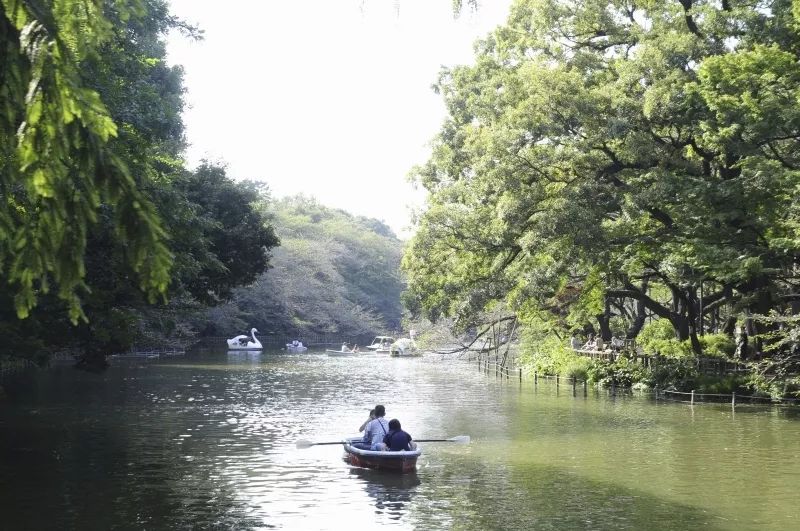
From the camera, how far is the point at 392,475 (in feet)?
59.5

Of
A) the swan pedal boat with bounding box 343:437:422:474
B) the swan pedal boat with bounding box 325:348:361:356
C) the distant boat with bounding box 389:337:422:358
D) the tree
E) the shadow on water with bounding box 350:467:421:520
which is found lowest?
the shadow on water with bounding box 350:467:421:520

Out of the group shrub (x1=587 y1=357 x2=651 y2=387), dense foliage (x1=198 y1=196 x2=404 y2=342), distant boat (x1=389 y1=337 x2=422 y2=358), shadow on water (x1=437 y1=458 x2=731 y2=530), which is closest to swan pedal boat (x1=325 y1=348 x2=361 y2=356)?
distant boat (x1=389 y1=337 x2=422 y2=358)

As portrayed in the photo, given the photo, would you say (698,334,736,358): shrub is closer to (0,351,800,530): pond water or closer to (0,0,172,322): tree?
(0,351,800,530): pond water

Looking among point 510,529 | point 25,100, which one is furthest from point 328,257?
point 25,100

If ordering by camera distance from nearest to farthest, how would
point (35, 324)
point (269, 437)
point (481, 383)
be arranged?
point (35, 324) < point (269, 437) < point (481, 383)

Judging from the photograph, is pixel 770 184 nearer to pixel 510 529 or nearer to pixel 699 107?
pixel 699 107

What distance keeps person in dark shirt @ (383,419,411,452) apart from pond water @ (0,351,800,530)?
0.66 meters

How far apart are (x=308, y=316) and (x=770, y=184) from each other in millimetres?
74265

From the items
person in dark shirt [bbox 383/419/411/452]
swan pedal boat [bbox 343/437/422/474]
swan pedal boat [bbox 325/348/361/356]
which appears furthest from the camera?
swan pedal boat [bbox 325/348/361/356]

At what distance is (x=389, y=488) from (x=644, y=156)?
1724 centimetres

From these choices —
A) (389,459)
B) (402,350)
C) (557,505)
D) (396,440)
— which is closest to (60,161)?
(557,505)

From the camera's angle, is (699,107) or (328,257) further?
(328,257)

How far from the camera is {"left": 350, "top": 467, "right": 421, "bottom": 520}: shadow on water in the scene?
15352 mm

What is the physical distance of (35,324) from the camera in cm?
2230
